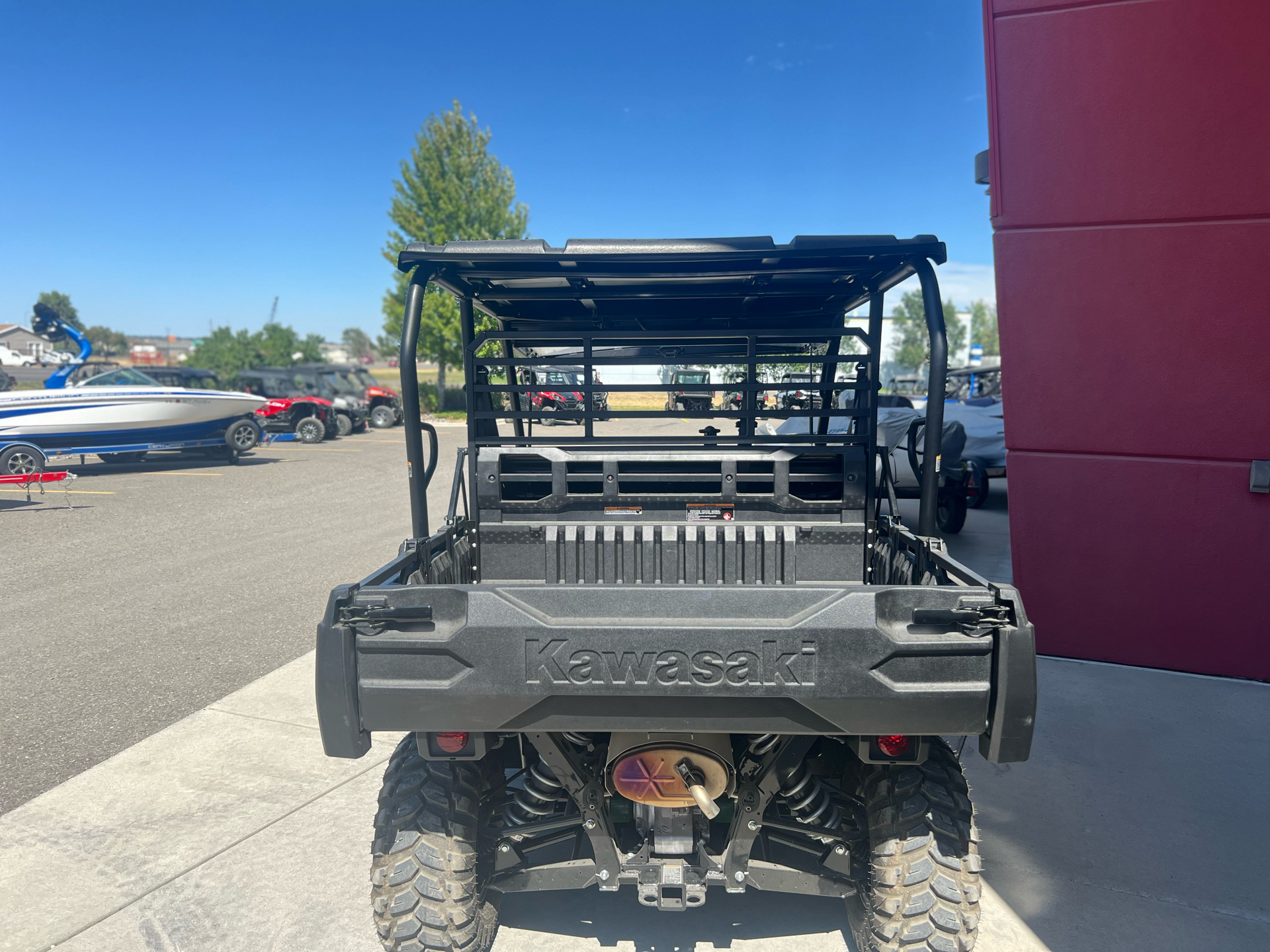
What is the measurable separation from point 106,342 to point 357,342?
56.8m

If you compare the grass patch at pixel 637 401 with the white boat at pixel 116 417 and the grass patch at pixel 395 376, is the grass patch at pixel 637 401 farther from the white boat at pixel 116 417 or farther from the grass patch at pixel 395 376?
the grass patch at pixel 395 376

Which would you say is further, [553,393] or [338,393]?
[338,393]

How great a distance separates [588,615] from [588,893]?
1.41 m

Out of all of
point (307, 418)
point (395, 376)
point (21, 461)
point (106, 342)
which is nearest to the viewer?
point (21, 461)

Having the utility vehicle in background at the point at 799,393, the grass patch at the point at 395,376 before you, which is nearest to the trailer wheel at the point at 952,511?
the utility vehicle in background at the point at 799,393

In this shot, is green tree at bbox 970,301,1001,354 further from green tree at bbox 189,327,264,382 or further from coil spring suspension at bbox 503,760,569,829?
coil spring suspension at bbox 503,760,569,829

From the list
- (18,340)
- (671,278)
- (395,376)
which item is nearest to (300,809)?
(671,278)

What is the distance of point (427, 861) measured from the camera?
2369 mm

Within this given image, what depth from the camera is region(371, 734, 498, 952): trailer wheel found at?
238 cm

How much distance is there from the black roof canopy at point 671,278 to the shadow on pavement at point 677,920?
86.5 inches

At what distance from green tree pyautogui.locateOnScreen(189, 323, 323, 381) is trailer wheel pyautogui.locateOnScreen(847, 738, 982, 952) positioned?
156 feet

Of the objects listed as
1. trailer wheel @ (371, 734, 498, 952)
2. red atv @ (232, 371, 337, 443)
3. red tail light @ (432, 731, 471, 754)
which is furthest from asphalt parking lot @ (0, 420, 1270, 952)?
red atv @ (232, 371, 337, 443)

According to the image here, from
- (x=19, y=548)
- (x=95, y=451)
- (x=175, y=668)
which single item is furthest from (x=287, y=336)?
(x=175, y=668)

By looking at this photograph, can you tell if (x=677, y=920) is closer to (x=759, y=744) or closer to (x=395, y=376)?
(x=759, y=744)
